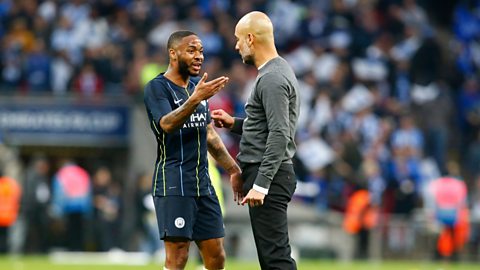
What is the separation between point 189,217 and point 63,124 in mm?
14196

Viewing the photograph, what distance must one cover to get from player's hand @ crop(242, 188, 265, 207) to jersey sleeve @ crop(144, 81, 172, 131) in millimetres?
1027

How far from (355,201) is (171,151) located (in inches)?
508

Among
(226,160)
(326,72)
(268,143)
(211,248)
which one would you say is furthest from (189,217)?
(326,72)

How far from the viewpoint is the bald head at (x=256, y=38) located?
10445mm

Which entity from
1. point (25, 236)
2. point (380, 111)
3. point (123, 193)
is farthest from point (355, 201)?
point (25, 236)

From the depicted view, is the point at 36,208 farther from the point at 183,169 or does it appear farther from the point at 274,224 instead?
the point at 274,224

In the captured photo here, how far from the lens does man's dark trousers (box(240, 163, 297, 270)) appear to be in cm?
1032

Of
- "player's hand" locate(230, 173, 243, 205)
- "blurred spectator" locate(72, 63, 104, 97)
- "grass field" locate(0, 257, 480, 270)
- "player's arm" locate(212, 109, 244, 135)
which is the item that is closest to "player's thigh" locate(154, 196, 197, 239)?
"player's hand" locate(230, 173, 243, 205)

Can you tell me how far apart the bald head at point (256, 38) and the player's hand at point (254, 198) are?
3.50ft

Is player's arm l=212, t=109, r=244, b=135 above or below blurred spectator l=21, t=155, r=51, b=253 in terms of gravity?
below

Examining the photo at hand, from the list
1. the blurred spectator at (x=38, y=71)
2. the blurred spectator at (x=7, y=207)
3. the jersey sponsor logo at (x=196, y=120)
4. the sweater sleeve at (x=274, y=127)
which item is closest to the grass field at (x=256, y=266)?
the blurred spectator at (x=7, y=207)

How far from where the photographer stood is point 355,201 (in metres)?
23.5

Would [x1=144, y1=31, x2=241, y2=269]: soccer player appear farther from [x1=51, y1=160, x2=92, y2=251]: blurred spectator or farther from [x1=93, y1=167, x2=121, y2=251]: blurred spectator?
[x1=93, y1=167, x2=121, y2=251]: blurred spectator

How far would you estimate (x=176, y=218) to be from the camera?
10812 mm
